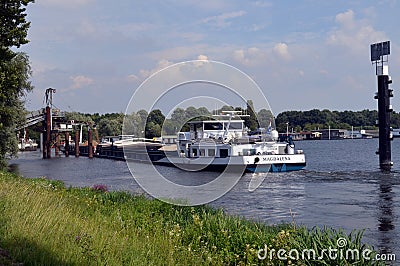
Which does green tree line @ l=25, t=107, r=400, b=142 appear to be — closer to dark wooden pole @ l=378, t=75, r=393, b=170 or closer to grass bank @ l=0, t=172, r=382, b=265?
grass bank @ l=0, t=172, r=382, b=265

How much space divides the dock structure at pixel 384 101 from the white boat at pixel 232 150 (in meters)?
7.89

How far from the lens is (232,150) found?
169ft

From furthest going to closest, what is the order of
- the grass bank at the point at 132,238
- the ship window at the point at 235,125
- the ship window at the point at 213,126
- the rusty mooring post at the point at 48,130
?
the rusty mooring post at the point at 48,130 → the ship window at the point at 213,126 → the ship window at the point at 235,125 → the grass bank at the point at 132,238

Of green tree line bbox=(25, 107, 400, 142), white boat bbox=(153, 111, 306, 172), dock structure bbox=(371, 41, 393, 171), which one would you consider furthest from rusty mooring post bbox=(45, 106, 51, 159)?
dock structure bbox=(371, 41, 393, 171)

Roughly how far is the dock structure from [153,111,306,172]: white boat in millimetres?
7889

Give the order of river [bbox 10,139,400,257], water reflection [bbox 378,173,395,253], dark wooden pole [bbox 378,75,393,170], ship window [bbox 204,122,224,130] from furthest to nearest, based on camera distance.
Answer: ship window [bbox 204,122,224,130] < dark wooden pole [bbox 378,75,393,170] < river [bbox 10,139,400,257] < water reflection [bbox 378,173,395,253]

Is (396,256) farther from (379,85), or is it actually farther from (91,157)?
(91,157)

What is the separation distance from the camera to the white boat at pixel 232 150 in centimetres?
5041

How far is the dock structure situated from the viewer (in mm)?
46594

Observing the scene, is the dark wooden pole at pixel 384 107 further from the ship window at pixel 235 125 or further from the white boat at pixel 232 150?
the ship window at pixel 235 125

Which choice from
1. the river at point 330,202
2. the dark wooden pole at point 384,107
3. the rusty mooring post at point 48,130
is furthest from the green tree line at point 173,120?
the dark wooden pole at point 384,107

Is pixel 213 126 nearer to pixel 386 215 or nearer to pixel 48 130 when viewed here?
pixel 386 215

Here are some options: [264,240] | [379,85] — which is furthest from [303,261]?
[379,85]

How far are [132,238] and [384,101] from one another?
4031cm
